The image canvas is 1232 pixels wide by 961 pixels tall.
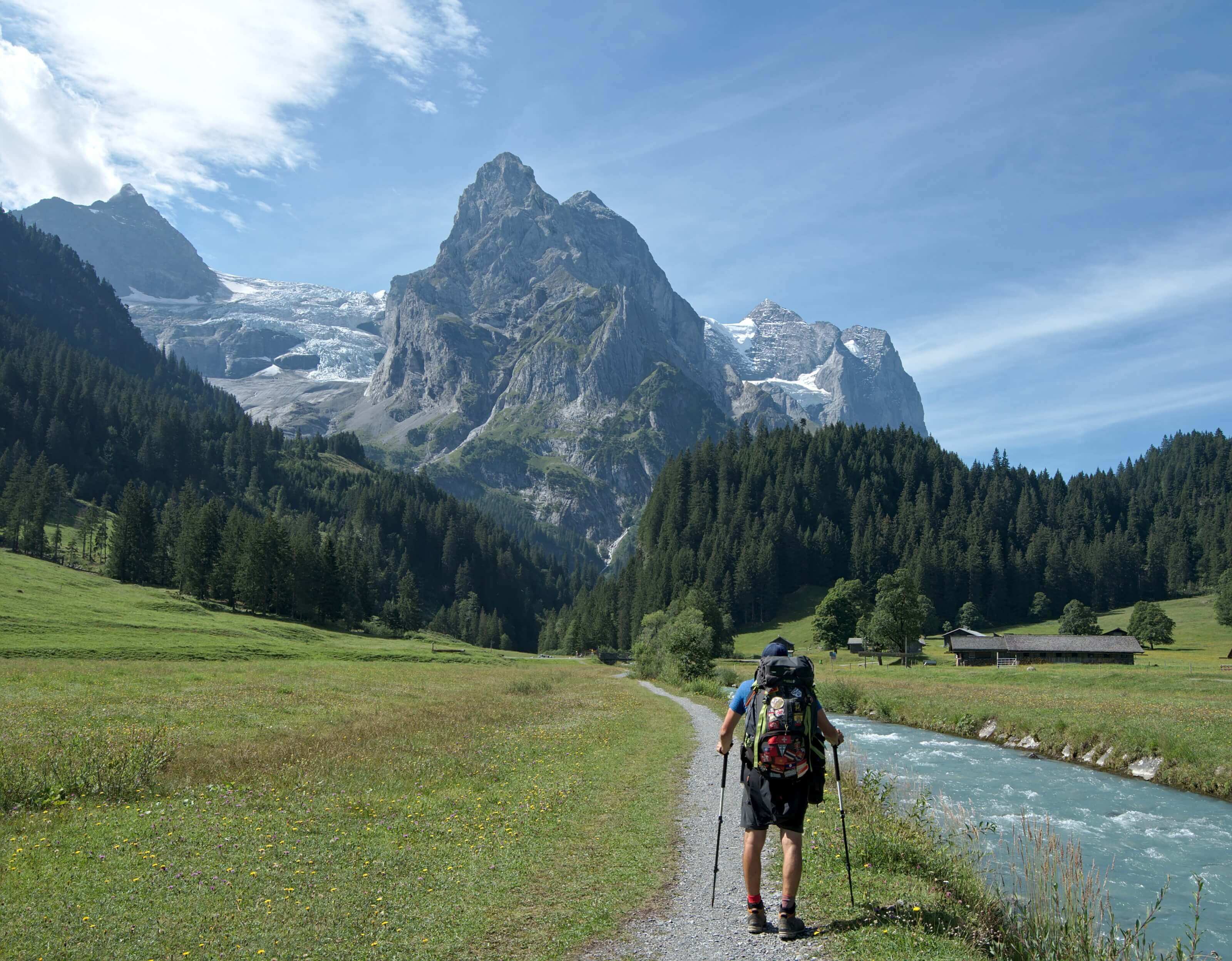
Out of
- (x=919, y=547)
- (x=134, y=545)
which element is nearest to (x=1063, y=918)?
(x=134, y=545)

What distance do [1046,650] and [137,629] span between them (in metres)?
105

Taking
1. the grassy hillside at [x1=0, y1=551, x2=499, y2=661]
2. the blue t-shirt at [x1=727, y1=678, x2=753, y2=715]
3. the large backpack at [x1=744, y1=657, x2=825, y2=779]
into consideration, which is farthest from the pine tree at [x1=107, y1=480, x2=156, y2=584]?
the large backpack at [x1=744, y1=657, x2=825, y2=779]

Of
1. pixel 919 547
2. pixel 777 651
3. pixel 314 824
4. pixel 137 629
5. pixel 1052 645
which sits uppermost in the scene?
pixel 919 547

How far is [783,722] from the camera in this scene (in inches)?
387

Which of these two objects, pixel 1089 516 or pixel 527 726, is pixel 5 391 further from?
pixel 1089 516

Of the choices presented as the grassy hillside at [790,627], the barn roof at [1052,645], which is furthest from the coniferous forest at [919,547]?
the barn roof at [1052,645]

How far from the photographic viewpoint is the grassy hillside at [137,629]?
57.1m

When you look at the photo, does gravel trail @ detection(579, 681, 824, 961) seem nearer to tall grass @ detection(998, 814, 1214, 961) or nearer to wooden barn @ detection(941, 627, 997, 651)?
tall grass @ detection(998, 814, 1214, 961)

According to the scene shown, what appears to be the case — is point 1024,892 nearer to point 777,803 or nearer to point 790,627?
point 777,803

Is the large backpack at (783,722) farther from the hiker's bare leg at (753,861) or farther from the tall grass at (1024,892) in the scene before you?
the tall grass at (1024,892)

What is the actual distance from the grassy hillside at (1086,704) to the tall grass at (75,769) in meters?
37.5

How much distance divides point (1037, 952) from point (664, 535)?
594 feet

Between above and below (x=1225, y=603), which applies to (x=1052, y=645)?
below

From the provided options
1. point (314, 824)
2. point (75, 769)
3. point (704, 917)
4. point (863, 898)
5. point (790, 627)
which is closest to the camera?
point (704, 917)
